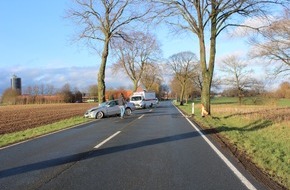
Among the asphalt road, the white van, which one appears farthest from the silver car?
the white van

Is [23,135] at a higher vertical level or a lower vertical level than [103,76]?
lower

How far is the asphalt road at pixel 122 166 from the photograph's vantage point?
775 centimetres

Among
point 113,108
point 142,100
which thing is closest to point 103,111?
point 113,108

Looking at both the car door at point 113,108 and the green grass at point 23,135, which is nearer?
the green grass at point 23,135

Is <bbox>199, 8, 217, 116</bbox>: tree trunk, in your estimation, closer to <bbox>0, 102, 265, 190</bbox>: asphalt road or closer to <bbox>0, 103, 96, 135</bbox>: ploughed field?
<bbox>0, 103, 96, 135</bbox>: ploughed field

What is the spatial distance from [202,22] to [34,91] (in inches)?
5132

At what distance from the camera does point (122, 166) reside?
31.2 ft

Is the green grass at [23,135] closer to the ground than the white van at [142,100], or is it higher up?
closer to the ground

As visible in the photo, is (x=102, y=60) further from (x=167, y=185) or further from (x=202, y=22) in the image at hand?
(x=167, y=185)

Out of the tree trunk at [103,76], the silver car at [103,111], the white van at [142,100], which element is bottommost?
the silver car at [103,111]

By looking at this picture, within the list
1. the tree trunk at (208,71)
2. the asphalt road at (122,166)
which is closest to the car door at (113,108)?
the tree trunk at (208,71)

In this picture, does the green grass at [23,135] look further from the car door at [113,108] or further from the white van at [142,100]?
the white van at [142,100]

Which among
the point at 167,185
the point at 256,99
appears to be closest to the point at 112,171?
the point at 167,185

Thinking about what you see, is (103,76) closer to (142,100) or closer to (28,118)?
(28,118)
